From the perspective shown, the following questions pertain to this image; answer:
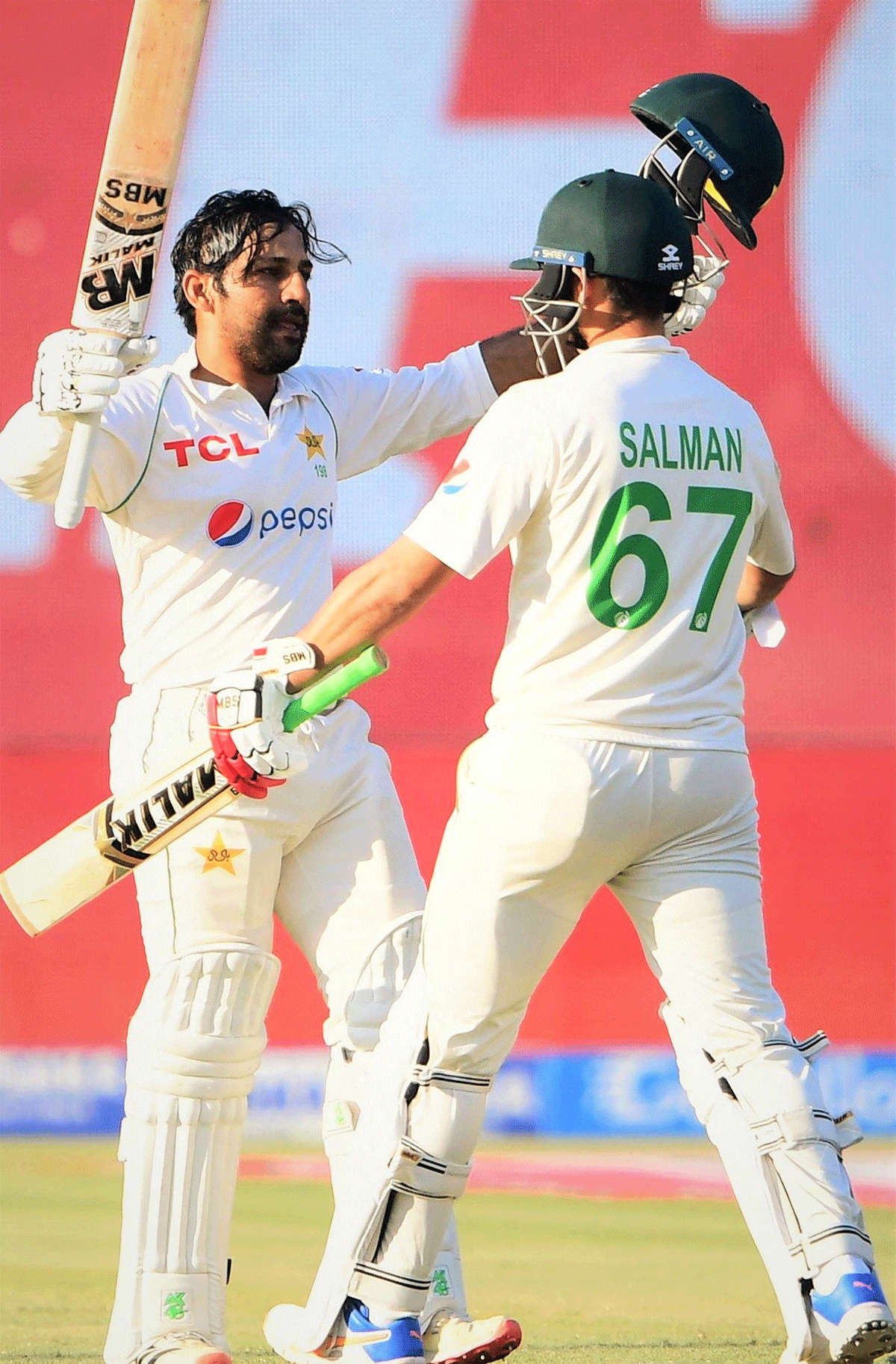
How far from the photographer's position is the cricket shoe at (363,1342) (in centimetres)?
196

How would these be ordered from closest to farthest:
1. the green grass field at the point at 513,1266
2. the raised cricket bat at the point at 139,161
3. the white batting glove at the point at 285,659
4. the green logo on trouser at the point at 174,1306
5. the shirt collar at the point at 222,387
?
the white batting glove at the point at 285,659, the green logo on trouser at the point at 174,1306, the raised cricket bat at the point at 139,161, the shirt collar at the point at 222,387, the green grass field at the point at 513,1266

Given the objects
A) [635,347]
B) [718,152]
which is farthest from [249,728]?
[718,152]

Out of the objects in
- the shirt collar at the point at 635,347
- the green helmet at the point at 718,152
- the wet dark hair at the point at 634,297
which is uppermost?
the green helmet at the point at 718,152

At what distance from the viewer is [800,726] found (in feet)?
14.2

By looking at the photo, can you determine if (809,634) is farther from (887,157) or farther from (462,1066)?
(462,1066)

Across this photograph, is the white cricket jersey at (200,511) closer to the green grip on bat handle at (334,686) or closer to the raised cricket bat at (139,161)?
the raised cricket bat at (139,161)

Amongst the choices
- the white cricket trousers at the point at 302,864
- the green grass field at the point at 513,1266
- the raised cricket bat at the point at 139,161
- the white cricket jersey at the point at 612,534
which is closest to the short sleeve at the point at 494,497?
the white cricket jersey at the point at 612,534

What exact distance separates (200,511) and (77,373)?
0.27m

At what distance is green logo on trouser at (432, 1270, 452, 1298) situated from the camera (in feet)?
7.42

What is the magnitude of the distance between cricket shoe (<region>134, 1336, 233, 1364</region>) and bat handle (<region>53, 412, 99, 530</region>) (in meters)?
1.03

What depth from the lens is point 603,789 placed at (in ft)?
6.32

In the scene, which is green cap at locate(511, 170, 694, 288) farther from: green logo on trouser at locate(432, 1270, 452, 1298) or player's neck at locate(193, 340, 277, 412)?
green logo on trouser at locate(432, 1270, 452, 1298)

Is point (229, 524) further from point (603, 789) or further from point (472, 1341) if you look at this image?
point (472, 1341)

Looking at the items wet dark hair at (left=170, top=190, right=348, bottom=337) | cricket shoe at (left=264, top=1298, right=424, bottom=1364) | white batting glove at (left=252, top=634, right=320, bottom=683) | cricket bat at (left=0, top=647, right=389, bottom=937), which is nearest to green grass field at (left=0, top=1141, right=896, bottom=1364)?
cricket shoe at (left=264, top=1298, right=424, bottom=1364)
